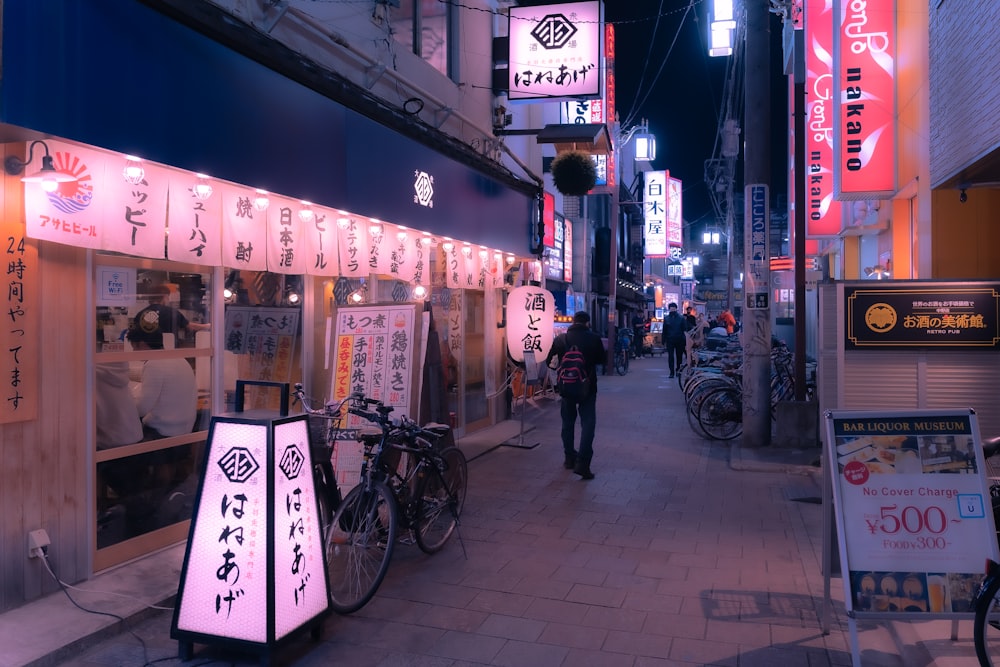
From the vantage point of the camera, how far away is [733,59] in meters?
21.0

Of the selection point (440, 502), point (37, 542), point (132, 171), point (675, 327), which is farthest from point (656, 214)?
point (37, 542)

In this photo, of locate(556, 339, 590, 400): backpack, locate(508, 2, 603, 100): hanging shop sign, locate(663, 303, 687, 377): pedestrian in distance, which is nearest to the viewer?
locate(556, 339, 590, 400): backpack

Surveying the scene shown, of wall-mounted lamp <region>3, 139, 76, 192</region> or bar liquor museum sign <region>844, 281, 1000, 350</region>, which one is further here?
bar liquor museum sign <region>844, 281, 1000, 350</region>

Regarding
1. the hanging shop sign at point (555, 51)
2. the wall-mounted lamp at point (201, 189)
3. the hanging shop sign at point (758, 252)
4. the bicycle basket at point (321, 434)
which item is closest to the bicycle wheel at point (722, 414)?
the hanging shop sign at point (758, 252)

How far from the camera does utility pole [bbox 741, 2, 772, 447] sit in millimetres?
11258

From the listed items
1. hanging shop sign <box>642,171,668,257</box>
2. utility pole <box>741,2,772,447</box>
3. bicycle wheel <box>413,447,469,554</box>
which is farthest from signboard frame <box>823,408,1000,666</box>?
hanging shop sign <box>642,171,668,257</box>

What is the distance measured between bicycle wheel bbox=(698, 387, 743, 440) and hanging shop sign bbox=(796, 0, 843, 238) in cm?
338

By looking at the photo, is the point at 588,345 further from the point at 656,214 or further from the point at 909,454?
the point at 656,214

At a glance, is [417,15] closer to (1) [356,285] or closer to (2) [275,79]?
(1) [356,285]

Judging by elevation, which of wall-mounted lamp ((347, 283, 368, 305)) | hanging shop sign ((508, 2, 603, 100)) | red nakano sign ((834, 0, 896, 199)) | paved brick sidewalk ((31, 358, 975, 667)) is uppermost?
hanging shop sign ((508, 2, 603, 100))

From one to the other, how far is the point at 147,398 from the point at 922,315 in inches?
282

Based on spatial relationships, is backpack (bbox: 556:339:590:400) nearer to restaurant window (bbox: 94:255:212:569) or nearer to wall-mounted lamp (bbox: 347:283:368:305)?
wall-mounted lamp (bbox: 347:283:368:305)

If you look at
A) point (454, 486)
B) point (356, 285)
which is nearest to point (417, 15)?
point (356, 285)

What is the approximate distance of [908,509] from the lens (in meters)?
4.43
